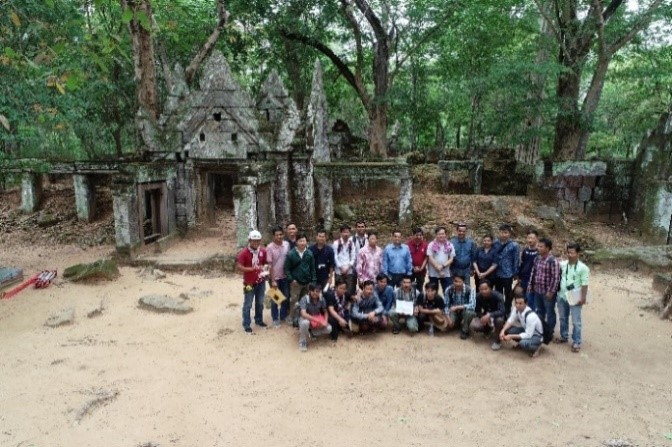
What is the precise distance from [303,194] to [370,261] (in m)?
6.09

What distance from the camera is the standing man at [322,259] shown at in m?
7.99

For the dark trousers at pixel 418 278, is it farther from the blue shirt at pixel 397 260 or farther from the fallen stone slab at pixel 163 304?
the fallen stone slab at pixel 163 304

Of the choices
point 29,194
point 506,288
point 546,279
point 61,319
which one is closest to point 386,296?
point 506,288

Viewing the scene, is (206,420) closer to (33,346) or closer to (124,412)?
(124,412)

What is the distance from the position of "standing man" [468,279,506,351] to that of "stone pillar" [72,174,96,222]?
15.2 metres

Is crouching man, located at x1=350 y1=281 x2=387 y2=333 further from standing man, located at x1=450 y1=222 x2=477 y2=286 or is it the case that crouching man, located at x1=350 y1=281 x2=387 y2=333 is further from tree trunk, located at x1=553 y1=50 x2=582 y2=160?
tree trunk, located at x1=553 y1=50 x2=582 y2=160

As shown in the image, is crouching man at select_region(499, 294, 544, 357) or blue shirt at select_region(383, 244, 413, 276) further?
blue shirt at select_region(383, 244, 413, 276)

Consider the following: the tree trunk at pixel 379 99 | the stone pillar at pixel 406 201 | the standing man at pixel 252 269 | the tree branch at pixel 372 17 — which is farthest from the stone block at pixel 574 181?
the standing man at pixel 252 269

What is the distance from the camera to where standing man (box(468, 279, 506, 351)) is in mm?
7188

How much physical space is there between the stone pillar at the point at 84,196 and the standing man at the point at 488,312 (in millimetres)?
15231

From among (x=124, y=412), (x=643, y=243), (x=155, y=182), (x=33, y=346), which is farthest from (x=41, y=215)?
(x=643, y=243)

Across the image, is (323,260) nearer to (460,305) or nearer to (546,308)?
(460,305)

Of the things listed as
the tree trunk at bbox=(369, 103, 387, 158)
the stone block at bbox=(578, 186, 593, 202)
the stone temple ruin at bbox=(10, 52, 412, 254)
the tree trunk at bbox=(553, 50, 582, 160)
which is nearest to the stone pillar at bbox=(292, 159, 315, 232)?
the stone temple ruin at bbox=(10, 52, 412, 254)

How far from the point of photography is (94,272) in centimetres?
1051
